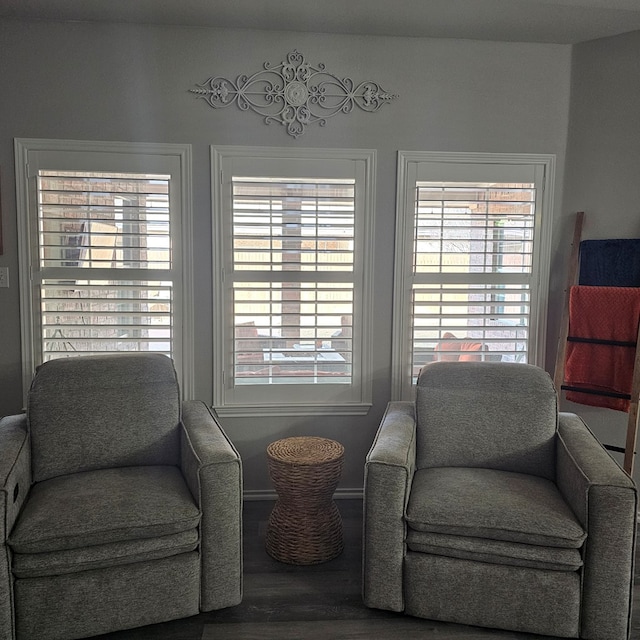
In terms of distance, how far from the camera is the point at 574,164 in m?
3.38

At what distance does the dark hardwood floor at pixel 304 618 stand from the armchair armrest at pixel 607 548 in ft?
0.55

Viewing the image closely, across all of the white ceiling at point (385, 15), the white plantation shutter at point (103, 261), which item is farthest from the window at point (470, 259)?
the white plantation shutter at point (103, 261)

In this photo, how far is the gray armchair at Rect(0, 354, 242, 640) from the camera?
2186 millimetres

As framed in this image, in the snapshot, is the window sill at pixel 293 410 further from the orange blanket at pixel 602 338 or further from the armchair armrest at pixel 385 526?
the orange blanket at pixel 602 338

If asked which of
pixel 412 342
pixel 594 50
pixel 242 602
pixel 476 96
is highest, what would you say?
pixel 594 50

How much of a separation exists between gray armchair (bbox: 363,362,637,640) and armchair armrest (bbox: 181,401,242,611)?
504 mm

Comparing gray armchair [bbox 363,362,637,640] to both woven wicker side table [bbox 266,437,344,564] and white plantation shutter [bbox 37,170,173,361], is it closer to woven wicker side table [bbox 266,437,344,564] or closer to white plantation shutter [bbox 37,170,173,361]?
woven wicker side table [bbox 266,437,344,564]

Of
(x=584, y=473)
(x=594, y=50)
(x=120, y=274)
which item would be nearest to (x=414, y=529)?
(x=584, y=473)

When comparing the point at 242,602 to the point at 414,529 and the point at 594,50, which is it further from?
the point at 594,50

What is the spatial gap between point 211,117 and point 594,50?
2021 mm

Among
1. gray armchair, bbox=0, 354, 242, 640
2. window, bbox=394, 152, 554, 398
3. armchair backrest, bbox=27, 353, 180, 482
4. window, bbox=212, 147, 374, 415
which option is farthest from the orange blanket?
armchair backrest, bbox=27, 353, 180, 482

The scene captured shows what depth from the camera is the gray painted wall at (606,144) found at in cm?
322

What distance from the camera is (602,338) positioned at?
3.17 meters

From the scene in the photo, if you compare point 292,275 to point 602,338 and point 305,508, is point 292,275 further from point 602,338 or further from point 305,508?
point 602,338
